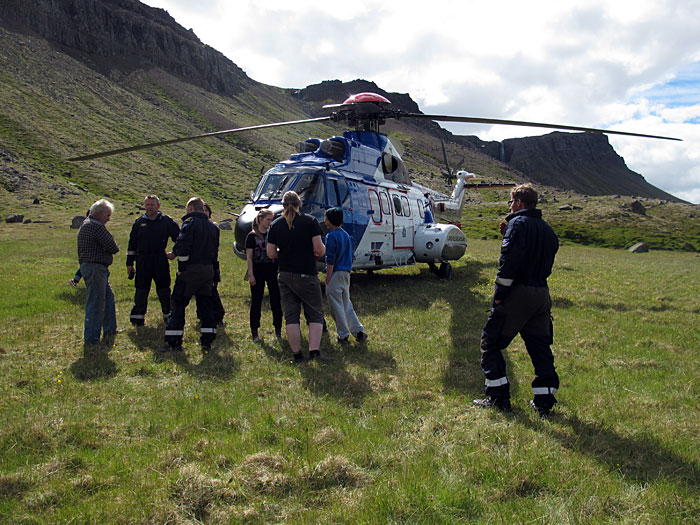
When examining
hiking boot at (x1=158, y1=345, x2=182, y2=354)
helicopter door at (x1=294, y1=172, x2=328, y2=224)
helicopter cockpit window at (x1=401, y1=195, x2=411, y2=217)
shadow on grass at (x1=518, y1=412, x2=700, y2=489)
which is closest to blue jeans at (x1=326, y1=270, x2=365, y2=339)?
hiking boot at (x1=158, y1=345, x2=182, y2=354)

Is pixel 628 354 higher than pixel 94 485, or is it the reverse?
pixel 628 354

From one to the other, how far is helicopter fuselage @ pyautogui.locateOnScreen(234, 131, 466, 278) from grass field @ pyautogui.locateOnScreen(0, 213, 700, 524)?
346 centimetres

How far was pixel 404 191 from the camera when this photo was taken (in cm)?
1444

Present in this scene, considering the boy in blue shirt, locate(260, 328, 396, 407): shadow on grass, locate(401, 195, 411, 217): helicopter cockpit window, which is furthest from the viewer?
locate(401, 195, 411, 217): helicopter cockpit window

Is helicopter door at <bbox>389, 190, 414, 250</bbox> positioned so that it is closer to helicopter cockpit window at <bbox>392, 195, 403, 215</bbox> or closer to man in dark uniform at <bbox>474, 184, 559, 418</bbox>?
helicopter cockpit window at <bbox>392, 195, 403, 215</bbox>

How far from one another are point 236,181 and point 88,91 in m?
40.7

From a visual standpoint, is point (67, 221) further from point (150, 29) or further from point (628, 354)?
point (150, 29)

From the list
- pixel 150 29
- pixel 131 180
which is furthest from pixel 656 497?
pixel 150 29

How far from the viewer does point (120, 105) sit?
97.8 metres

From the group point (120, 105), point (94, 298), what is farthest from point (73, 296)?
point (120, 105)

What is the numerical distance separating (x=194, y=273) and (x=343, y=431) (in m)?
3.90

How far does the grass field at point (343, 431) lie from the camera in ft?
10.7

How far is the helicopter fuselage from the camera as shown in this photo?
430 inches

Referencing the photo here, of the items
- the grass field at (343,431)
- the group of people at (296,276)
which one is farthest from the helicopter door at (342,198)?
the grass field at (343,431)
